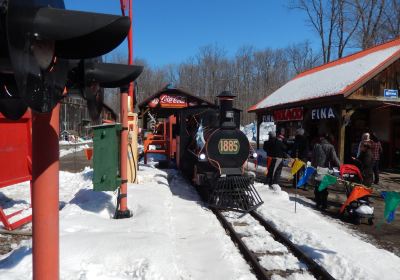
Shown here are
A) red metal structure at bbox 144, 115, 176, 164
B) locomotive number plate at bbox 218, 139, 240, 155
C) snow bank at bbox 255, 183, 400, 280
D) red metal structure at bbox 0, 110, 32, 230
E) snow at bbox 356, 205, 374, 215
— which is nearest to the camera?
snow bank at bbox 255, 183, 400, 280

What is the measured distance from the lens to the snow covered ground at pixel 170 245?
4061mm

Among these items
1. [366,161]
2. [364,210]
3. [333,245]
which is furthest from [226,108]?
[333,245]

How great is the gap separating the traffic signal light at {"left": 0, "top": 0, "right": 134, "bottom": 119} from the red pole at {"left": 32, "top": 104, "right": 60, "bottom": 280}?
0.49 metres

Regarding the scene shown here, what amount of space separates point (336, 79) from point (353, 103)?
2401 mm

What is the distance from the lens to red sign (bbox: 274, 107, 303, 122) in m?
16.9

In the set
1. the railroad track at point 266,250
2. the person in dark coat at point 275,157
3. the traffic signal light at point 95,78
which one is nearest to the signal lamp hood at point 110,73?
the traffic signal light at point 95,78

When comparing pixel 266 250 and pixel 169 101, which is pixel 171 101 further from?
pixel 266 250

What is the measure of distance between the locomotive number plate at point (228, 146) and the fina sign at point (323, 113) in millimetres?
6759

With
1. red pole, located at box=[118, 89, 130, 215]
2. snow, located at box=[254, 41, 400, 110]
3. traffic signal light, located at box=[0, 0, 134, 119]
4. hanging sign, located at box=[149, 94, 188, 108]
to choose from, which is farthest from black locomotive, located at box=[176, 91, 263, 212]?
hanging sign, located at box=[149, 94, 188, 108]

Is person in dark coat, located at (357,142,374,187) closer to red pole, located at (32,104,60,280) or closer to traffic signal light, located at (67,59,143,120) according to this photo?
traffic signal light, located at (67,59,143,120)

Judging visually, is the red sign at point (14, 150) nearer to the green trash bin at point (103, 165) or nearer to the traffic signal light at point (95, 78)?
the green trash bin at point (103, 165)

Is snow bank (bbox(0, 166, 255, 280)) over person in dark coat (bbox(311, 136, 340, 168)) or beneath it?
beneath

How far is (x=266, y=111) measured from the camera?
20.7 meters

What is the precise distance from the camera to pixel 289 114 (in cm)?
1783
